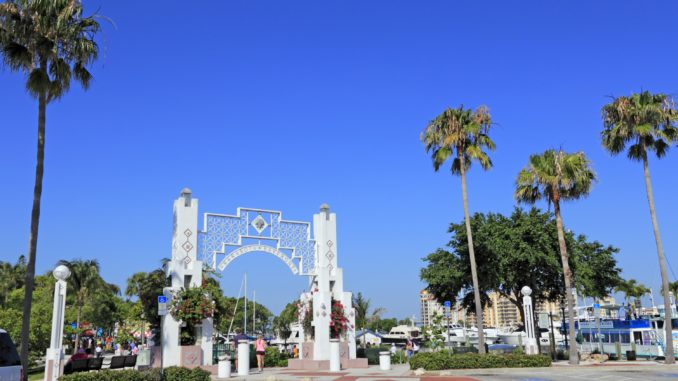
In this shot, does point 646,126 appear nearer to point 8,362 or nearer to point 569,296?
point 569,296

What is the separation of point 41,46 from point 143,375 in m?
10.4

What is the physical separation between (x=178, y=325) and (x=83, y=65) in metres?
10.5

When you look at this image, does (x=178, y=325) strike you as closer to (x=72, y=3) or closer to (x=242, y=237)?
(x=242, y=237)

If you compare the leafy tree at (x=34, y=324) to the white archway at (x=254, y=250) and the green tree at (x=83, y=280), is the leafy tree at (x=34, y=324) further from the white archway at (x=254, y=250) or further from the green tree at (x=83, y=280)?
the green tree at (x=83, y=280)

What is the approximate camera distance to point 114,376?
Result: 15477mm

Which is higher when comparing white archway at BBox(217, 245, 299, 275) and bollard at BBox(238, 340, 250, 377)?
white archway at BBox(217, 245, 299, 275)

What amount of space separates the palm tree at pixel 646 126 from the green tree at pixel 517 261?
8176mm

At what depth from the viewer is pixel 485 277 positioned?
3725 cm

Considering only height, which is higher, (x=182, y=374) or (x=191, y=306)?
(x=191, y=306)

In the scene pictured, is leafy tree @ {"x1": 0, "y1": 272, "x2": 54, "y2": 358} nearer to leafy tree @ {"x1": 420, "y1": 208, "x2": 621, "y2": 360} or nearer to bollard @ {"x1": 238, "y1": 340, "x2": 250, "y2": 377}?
bollard @ {"x1": 238, "y1": 340, "x2": 250, "y2": 377}

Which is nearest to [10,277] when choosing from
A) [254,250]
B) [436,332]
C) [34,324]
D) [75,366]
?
[34,324]

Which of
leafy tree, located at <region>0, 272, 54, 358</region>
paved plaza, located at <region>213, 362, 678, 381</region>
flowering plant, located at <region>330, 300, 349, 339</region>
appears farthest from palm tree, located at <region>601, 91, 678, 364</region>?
leafy tree, located at <region>0, 272, 54, 358</region>

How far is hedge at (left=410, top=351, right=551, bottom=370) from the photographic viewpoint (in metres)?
24.3

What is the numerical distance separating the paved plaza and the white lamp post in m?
6.92
